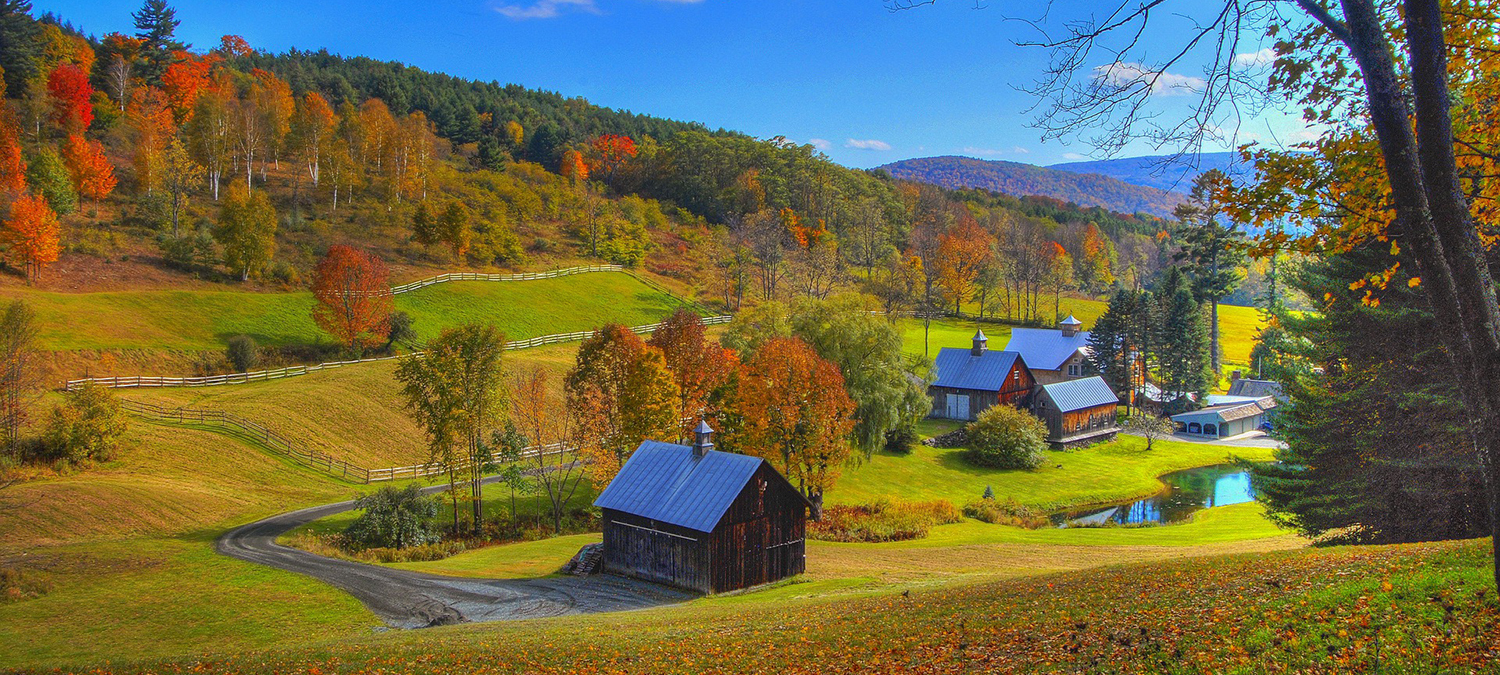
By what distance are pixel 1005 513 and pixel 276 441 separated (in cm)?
3767

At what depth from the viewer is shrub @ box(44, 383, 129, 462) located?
33969 mm

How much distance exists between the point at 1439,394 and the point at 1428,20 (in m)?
15.8

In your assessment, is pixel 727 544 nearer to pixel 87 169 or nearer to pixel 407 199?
pixel 87 169

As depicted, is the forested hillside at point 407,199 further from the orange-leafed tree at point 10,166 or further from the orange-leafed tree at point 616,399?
the orange-leafed tree at point 616,399

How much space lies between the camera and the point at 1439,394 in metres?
18.4

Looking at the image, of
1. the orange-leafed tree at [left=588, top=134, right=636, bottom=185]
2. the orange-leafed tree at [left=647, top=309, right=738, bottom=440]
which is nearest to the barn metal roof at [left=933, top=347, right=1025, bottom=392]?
the orange-leafed tree at [left=647, top=309, right=738, bottom=440]

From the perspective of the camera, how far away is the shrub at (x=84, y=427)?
33969 millimetres

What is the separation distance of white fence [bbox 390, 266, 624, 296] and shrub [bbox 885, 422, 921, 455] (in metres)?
41.1

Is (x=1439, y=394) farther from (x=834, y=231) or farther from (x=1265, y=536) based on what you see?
(x=834, y=231)

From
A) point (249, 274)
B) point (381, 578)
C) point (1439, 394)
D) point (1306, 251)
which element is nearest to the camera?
point (1306, 251)

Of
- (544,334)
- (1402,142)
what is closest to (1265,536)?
(1402,142)

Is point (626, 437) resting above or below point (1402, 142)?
below

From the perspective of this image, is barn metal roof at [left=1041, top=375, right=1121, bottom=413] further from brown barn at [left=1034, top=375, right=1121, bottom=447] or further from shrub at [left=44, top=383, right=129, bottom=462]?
shrub at [left=44, top=383, right=129, bottom=462]

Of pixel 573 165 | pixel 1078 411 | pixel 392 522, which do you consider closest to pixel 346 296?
pixel 392 522
